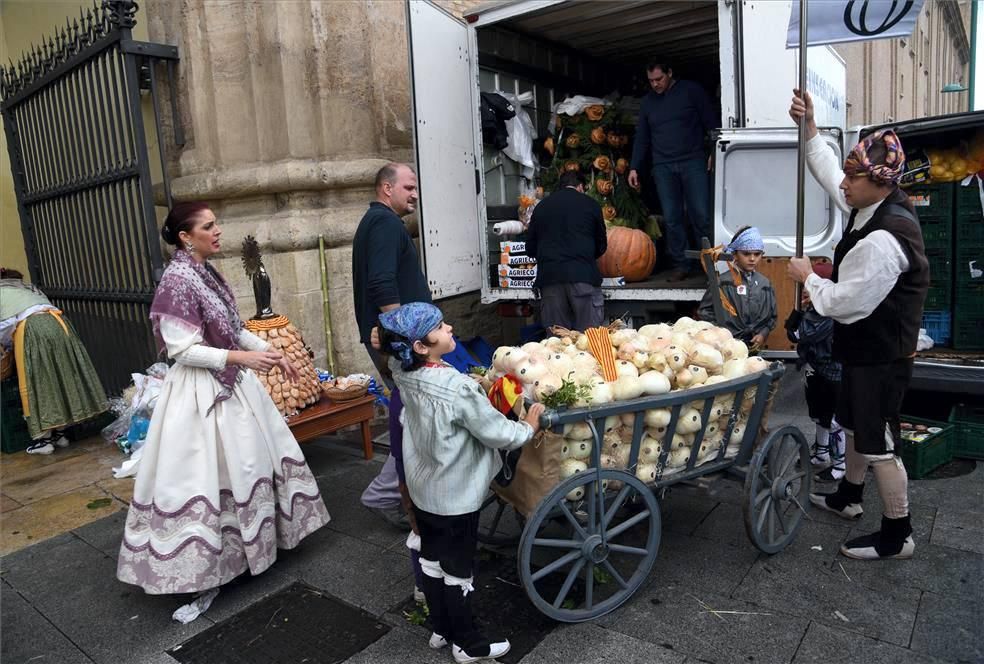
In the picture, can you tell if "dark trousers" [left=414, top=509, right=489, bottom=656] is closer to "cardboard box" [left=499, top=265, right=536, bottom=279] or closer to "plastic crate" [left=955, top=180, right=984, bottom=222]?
"cardboard box" [left=499, top=265, right=536, bottom=279]

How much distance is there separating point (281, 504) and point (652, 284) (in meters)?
3.86

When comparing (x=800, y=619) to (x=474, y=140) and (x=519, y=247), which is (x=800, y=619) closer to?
(x=519, y=247)

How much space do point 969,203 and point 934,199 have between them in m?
0.24

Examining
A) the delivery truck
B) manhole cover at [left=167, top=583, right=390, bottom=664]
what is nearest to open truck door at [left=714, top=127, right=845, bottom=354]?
the delivery truck

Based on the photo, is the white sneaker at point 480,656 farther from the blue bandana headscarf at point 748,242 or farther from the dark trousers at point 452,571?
the blue bandana headscarf at point 748,242

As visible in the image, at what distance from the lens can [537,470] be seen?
2.83 metres

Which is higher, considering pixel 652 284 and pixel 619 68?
pixel 619 68

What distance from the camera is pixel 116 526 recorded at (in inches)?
171

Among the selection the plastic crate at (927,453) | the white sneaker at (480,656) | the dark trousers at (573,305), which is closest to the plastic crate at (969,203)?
the plastic crate at (927,453)

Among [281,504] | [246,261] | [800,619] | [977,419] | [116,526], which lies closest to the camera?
[800,619]

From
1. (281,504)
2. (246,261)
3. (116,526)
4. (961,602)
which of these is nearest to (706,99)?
(246,261)

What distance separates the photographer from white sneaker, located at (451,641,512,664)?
275cm

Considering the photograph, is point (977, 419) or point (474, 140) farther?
point (474, 140)

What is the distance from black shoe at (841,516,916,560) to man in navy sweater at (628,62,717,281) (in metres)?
Answer: 3.49
